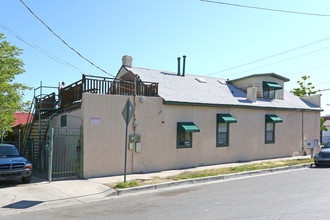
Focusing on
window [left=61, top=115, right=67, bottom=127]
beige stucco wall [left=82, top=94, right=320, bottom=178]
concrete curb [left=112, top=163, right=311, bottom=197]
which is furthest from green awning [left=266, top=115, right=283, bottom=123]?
window [left=61, top=115, right=67, bottom=127]

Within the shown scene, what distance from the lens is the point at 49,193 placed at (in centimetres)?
893

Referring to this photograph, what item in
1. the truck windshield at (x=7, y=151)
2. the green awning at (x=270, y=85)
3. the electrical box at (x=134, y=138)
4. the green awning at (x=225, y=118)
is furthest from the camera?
the green awning at (x=270, y=85)

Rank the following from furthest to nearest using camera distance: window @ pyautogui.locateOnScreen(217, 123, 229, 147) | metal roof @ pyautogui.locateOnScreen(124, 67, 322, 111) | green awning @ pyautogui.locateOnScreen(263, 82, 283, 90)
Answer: green awning @ pyautogui.locateOnScreen(263, 82, 283, 90) → window @ pyautogui.locateOnScreen(217, 123, 229, 147) → metal roof @ pyautogui.locateOnScreen(124, 67, 322, 111)

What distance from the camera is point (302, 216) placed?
19.5ft

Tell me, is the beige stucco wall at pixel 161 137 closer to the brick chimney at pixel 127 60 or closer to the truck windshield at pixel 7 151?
the truck windshield at pixel 7 151

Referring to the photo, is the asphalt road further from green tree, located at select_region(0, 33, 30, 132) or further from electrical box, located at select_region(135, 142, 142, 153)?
green tree, located at select_region(0, 33, 30, 132)

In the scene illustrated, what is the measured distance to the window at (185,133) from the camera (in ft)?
44.8

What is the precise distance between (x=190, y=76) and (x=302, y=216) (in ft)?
47.8

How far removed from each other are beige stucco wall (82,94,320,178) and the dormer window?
186cm

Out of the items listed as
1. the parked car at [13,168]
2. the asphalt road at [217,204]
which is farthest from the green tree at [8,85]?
the asphalt road at [217,204]

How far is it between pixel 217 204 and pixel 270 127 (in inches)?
478

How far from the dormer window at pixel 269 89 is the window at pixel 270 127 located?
2.47 meters

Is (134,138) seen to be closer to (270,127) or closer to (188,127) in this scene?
(188,127)

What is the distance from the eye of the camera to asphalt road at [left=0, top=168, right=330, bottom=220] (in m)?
6.32
